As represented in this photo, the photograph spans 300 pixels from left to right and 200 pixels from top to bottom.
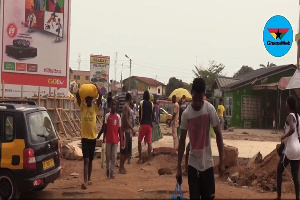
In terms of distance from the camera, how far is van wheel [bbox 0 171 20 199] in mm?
6832

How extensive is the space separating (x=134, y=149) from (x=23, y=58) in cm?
1072

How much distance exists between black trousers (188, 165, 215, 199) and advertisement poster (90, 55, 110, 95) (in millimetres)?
22922

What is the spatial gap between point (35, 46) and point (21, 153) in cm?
1688

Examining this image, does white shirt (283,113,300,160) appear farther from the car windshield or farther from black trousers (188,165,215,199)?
the car windshield

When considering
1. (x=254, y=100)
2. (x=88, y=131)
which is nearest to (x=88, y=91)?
(x=88, y=131)

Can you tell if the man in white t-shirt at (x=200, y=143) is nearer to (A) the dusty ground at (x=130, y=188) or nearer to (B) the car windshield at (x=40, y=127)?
(A) the dusty ground at (x=130, y=188)

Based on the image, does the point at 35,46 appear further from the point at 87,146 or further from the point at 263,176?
the point at 263,176

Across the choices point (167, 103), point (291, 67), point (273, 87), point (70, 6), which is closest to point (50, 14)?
point (70, 6)

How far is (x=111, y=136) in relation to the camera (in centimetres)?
991

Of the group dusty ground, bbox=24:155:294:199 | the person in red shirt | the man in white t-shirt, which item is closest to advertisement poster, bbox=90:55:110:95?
dusty ground, bbox=24:155:294:199

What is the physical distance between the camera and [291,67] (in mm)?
34531

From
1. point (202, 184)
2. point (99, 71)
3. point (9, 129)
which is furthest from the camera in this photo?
point (99, 71)

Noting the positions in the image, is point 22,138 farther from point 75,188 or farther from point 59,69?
point 59,69

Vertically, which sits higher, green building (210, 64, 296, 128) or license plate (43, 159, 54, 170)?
green building (210, 64, 296, 128)
